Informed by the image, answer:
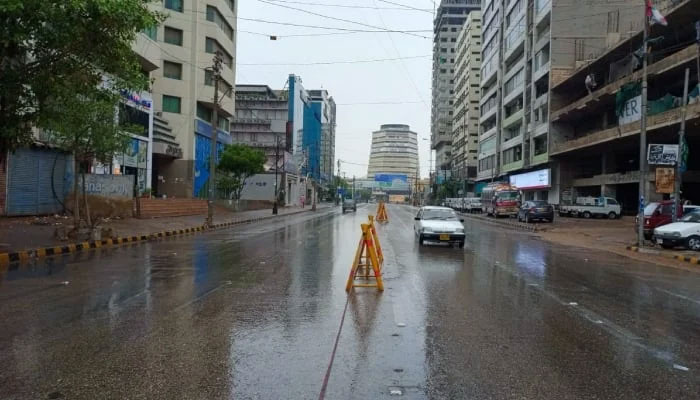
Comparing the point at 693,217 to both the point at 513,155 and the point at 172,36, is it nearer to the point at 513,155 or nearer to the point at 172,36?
the point at 172,36

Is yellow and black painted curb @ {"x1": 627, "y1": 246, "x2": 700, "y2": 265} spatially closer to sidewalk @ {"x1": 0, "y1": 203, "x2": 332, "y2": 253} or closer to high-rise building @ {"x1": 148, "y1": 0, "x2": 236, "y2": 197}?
sidewalk @ {"x1": 0, "y1": 203, "x2": 332, "y2": 253}

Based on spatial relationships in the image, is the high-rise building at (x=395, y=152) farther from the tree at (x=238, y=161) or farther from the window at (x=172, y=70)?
the window at (x=172, y=70)

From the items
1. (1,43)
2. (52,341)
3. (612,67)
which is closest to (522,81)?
(612,67)

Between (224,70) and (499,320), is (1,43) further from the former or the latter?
(224,70)

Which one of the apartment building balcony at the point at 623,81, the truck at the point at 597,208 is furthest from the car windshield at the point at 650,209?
the truck at the point at 597,208

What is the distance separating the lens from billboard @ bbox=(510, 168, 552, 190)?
57.9 meters

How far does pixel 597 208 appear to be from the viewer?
4534 centimetres

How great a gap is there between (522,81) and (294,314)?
64.5 meters

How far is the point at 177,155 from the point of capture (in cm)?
4962

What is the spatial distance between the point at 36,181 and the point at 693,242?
27.8 meters

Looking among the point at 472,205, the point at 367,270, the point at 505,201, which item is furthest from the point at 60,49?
the point at 472,205

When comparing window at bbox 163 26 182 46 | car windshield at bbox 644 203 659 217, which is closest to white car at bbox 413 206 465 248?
car windshield at bbox 644 203 659 217

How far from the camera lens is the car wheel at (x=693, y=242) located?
19531 mm

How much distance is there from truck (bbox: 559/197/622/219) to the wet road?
34629 mm
